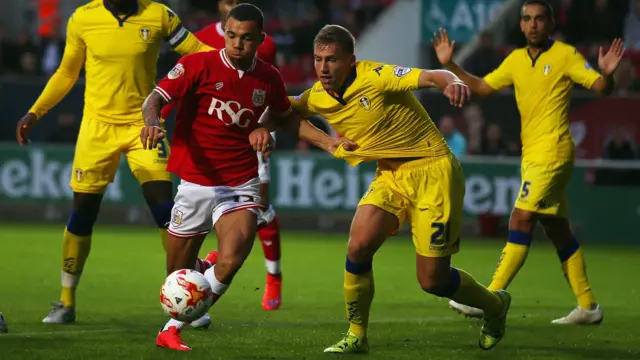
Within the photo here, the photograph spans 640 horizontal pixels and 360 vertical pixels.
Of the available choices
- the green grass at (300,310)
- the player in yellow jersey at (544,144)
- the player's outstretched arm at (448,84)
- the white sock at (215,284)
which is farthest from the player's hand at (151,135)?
the player in yellow jersey at (544,144)

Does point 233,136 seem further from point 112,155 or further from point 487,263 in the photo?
point 487,263

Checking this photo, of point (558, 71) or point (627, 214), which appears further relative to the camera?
point (627, 214)

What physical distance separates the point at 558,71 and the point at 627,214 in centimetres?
772

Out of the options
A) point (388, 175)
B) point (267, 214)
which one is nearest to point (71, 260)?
point (267, 214)

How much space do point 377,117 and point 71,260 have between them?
272 centimetres

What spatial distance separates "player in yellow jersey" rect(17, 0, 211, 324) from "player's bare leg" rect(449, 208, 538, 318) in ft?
8.29

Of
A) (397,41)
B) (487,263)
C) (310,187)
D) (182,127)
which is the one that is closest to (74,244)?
(182,127)

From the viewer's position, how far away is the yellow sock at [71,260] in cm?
845

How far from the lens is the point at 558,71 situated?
8.91m

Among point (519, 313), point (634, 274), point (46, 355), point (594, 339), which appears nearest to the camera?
point (46, 355)

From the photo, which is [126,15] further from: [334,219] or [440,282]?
[334,219]

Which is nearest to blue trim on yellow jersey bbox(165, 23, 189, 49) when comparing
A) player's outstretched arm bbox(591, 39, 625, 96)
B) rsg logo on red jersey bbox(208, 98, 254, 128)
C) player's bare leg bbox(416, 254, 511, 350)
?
rsg logo on red jersey bbox(208, 98, 254, 128)

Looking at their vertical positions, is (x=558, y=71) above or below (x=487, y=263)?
above

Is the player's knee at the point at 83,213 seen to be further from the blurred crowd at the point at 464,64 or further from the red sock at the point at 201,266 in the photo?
the blurred crowd at the point at 464,64
